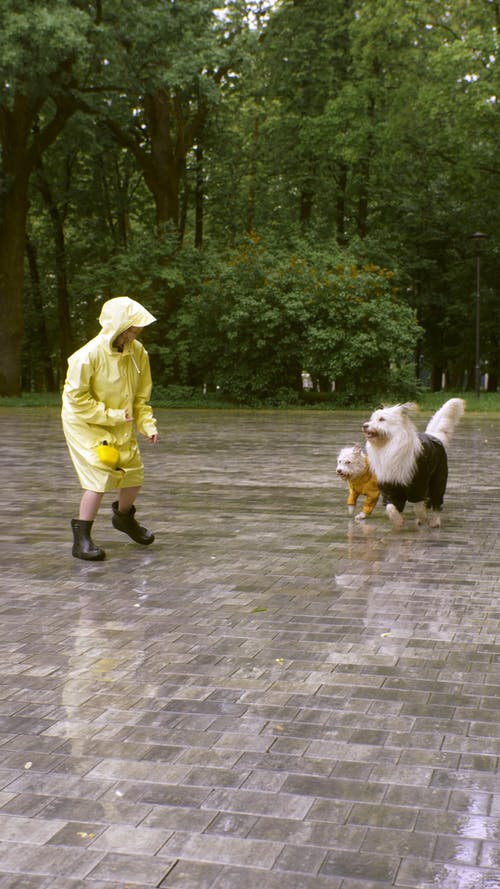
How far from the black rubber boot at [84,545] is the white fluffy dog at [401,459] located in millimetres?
2260

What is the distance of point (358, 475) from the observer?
30.6 ft

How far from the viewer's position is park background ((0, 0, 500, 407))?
85.8ft

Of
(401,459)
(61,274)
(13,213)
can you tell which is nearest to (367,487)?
(401,459)

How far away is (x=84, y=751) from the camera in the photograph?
12.9 ft

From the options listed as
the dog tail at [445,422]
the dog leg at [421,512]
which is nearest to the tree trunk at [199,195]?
the dog tail at [445,422]

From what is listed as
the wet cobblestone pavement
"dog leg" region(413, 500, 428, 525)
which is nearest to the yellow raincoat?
the wet cobblestone pavement

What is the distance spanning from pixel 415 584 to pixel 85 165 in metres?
35.1

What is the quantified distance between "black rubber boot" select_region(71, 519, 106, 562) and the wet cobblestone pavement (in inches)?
5.2

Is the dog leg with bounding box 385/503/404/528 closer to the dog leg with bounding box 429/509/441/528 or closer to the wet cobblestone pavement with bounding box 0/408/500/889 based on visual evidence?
the wet cobblestone pavement with bounding box 0/408/500/889

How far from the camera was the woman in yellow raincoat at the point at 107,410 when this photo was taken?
7375mm

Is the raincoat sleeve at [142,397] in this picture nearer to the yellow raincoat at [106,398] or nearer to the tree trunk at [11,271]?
the yellow raincoat at [106,398]

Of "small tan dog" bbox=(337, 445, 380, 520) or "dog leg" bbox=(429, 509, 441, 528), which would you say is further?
"small tan dog" bbox=(337, 445, 380, 520)

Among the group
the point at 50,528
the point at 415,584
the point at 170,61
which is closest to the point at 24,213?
the point at 170,61

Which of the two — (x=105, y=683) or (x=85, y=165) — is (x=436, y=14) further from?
(x=105, y=683)
